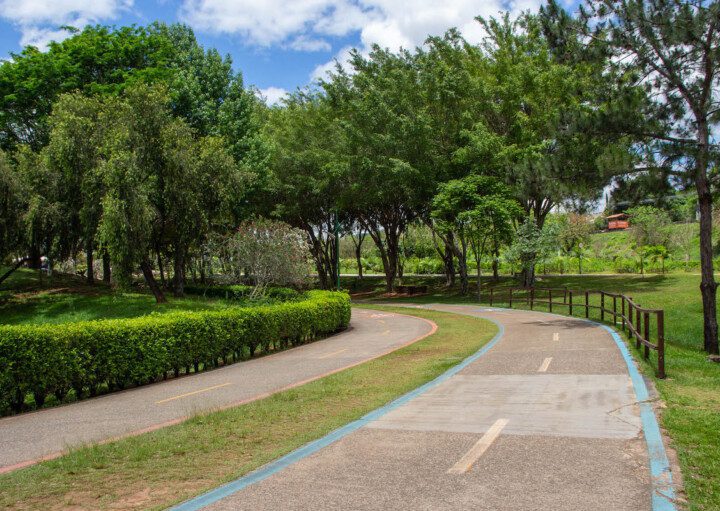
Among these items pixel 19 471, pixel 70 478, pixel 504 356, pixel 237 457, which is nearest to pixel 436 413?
pixel 237 457

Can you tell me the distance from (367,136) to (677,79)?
69.1 feet

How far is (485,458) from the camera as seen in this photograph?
568 centimetres

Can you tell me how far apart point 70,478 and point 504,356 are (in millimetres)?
9339

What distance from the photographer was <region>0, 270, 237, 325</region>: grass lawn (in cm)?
2717

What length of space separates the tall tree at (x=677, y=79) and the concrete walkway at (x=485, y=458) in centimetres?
984

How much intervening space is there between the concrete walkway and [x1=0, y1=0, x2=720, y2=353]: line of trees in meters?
10.1

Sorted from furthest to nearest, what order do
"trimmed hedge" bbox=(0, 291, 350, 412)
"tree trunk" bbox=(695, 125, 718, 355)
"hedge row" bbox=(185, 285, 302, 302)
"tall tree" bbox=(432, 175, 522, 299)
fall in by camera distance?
"tall tree" bbox=(432, 175, 522, 299) → "hedge row" bbox=(185, 285, 302, 302) → "tree trunk" bbox=(695, 125, 718, 355) → "trimmed hedge" bbox=(0, 291, 350, 412)

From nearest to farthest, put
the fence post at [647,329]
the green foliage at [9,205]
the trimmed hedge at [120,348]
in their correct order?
the trimmed hedge at [120,348] → the fence post at [647,329] → the green foliage at [9,205]

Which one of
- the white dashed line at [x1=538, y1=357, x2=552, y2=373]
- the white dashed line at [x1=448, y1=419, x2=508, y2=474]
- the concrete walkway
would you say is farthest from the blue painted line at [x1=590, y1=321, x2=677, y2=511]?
the white dashed line at [x1=538, y1=357, x2=552, y2=373]

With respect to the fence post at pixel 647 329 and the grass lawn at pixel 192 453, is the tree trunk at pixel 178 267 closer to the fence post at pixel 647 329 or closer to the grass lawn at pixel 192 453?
the grass lawn at pixel 192 453

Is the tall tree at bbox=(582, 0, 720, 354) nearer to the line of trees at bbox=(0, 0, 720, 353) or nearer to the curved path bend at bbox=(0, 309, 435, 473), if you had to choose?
the line of trees at bbox=(0, 0, 720, 353)

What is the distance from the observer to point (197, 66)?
3581 cm

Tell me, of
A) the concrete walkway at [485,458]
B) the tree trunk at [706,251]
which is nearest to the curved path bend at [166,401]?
the concrete walkway at [485,458]

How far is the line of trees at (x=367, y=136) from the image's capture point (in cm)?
1759
